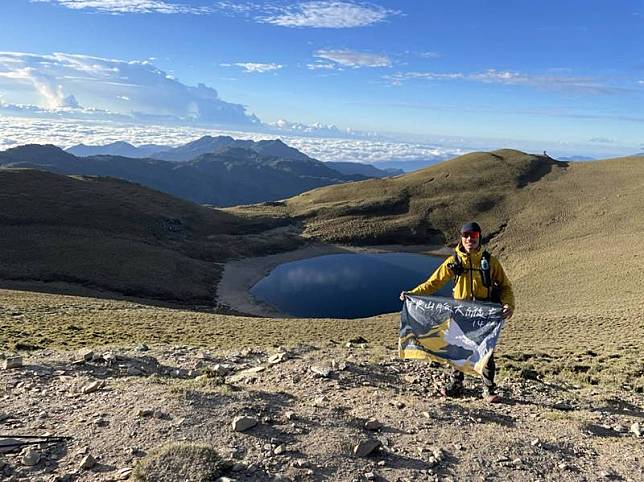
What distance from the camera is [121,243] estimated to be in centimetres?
6662

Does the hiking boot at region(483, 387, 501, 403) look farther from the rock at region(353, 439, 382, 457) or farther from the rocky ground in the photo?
the rock at region(353, 439, 382, 457)

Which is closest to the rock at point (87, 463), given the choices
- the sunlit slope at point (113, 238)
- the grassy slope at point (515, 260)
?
the grassy slope at point (515, 260)

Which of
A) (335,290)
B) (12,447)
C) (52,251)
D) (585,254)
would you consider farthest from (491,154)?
(12,447)

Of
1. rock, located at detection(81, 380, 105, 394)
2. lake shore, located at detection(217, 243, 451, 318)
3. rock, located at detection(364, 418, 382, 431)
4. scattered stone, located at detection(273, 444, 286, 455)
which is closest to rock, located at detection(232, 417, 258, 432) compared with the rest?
scattered stone, located at detection(273, 444, 286, 455)

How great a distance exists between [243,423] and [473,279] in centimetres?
541

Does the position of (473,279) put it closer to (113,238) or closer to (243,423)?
(243,423)

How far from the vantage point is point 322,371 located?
1148cm

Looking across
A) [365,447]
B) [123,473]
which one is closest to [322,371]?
[365,447]

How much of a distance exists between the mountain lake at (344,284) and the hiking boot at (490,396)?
4317 cm

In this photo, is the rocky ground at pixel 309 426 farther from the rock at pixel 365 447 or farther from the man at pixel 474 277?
the man at pixel 474 277

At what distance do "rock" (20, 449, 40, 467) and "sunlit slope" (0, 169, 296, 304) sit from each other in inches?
1847

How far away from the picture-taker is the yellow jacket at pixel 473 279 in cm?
950

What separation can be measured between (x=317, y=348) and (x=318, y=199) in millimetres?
100132

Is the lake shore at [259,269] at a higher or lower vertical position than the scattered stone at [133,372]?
lower
